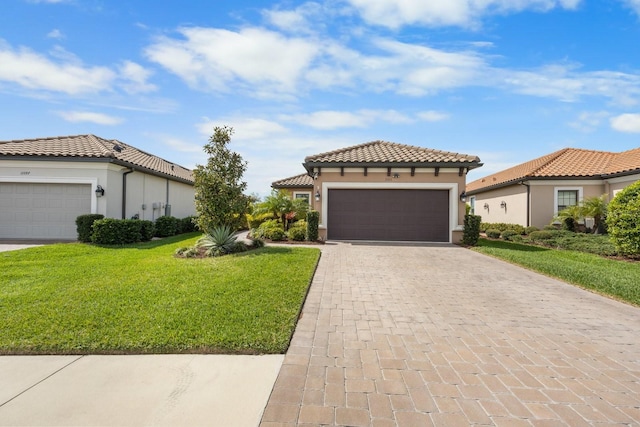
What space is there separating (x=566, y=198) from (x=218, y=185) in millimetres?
17859

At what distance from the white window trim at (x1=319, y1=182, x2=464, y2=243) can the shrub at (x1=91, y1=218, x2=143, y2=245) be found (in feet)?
25.7

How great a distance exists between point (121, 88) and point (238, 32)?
5.68 m

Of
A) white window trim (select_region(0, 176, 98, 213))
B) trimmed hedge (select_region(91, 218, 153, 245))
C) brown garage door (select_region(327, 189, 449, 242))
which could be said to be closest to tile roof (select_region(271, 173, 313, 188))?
brown garage door (select_region(327, 189, 449, 242))

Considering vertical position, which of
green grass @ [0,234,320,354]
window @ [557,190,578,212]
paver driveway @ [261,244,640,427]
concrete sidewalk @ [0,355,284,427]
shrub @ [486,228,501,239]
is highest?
window @ [557,190,578,212]

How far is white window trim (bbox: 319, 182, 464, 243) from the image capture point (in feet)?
44.0

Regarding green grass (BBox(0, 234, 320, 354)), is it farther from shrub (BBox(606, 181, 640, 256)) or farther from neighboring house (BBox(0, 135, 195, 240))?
shrub (BBox(606, 181, 640, 256))

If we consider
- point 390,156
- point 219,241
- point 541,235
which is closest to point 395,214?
point 390,156

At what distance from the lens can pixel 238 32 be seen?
834 centimetres

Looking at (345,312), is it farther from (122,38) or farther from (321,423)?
(122,38)

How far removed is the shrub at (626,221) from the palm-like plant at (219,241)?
12.8 metres

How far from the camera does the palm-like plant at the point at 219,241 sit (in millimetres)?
9250

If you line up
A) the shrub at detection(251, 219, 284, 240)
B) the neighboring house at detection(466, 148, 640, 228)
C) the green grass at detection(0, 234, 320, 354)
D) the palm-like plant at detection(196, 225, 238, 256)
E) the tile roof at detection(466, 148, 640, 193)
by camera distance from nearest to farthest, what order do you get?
the green grass at detection(0, 234, 320, 354)
the palm-like plant at detection(196, 225, 238, 256)
the shrub at detection(251, 219, 284, 240)
the tile roof at detection(466, 148, 640, 193)
the neighboring house at detection(466, 148, 640, 228)

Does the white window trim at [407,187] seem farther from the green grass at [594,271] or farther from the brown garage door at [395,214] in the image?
A: the green grass at [594,271]

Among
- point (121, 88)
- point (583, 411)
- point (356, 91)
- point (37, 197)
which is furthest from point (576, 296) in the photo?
point (37, 197)
